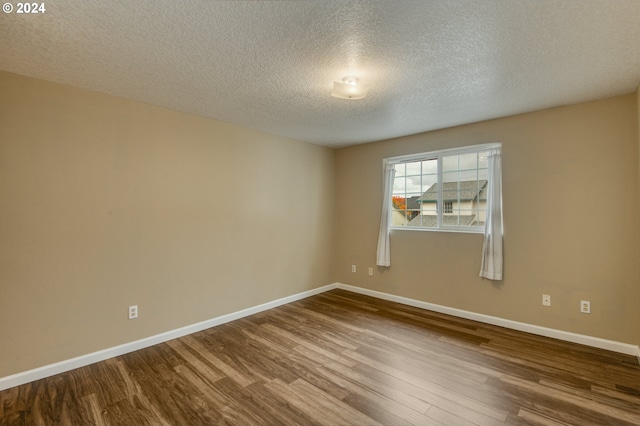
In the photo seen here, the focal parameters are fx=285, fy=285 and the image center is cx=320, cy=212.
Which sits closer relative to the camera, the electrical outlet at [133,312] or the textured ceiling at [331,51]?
the textured ceiling at [331,51]

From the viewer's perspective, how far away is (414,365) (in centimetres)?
249

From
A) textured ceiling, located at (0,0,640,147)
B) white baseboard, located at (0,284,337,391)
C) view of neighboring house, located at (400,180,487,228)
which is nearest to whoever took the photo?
textured ceiling, located at (0,0,640,147)

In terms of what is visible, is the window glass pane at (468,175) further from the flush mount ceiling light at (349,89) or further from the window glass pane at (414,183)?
the flush mount ceiling light at (349,89)

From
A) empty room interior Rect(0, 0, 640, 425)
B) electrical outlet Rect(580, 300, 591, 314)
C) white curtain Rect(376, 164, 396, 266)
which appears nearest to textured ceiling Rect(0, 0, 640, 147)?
empty room interior Rect(0, 0, 640, 425)

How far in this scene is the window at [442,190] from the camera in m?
3.59

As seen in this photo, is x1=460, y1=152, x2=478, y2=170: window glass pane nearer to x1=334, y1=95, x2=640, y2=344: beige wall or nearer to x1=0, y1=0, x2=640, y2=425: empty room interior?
x1=0, y1=0, x2=640, y2=425: empty room interior

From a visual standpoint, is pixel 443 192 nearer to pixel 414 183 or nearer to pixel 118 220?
pixel 414 183

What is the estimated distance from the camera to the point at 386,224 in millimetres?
4289

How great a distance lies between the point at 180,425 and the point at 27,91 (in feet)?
9.04

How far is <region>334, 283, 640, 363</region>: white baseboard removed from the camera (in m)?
2.68

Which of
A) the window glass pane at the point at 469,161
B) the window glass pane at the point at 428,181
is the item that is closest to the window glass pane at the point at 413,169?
the window glass pane at the point at 428,181

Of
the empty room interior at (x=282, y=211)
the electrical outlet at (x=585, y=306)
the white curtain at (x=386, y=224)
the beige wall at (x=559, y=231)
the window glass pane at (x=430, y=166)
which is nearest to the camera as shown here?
the empty room interior at (x=282, y=211)

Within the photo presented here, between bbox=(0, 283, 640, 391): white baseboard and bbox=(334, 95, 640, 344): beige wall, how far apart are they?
0.07 metres

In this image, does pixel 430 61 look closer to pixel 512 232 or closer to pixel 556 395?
pixel 512 232
